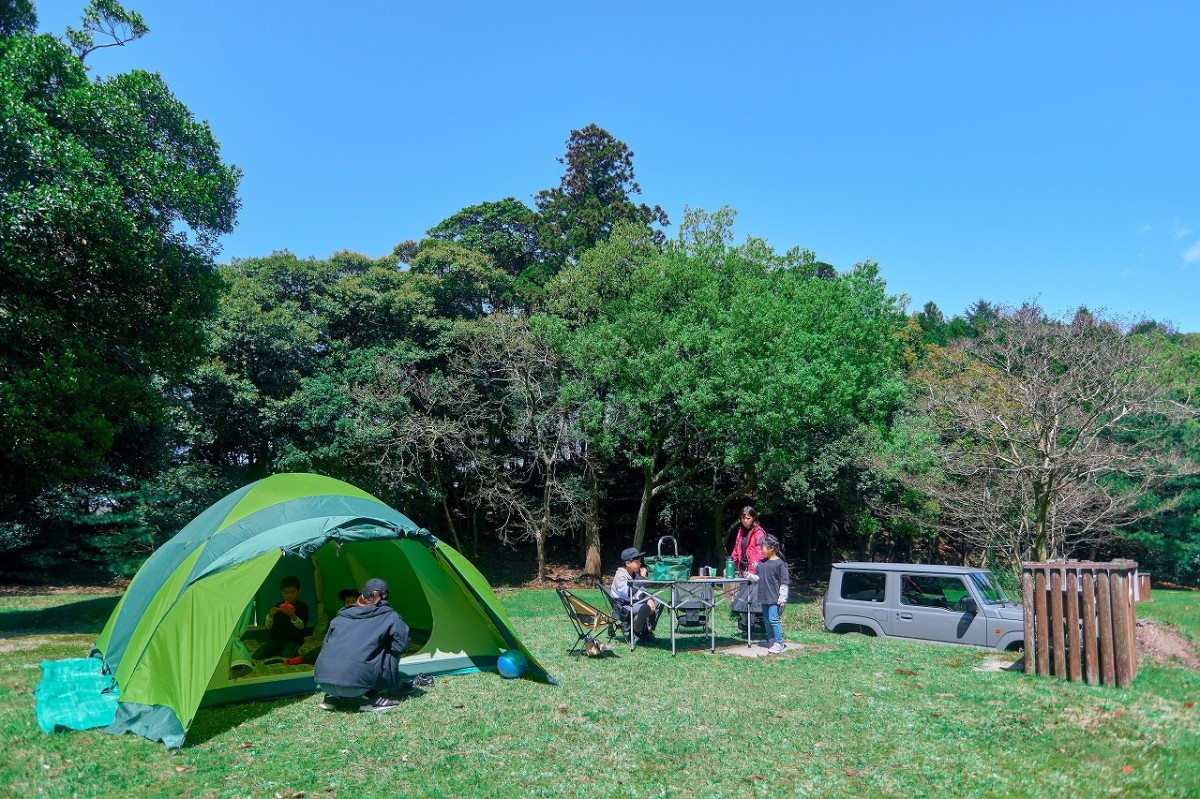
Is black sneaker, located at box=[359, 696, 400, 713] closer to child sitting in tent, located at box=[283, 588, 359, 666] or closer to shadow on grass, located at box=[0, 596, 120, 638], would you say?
child sitting in tent, located at box=[283, 588, 359, 666]

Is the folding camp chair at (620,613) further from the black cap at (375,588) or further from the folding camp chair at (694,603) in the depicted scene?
the black cap at (375,588)

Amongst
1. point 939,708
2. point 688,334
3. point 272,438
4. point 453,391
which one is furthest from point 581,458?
point 939,708

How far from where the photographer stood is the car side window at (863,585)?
454 inches

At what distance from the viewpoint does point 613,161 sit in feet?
124

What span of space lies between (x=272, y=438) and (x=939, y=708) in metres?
20.1

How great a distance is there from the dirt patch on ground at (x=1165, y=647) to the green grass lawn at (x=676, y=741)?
1888 mm

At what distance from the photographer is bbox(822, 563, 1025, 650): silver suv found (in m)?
10.4

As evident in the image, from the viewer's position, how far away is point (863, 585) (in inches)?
462

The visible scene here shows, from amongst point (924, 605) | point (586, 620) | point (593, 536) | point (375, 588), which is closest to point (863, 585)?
point (924, 605)

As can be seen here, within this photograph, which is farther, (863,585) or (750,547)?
(863,585)

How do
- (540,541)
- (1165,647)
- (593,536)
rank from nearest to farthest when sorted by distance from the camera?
(1165,647) → (540,541) → (593,536)

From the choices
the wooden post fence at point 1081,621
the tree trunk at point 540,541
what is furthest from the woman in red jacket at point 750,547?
the tree trunk at point 540,541

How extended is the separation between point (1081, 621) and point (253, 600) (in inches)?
354

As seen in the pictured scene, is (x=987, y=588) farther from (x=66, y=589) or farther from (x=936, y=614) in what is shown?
(x=66, y=589)
